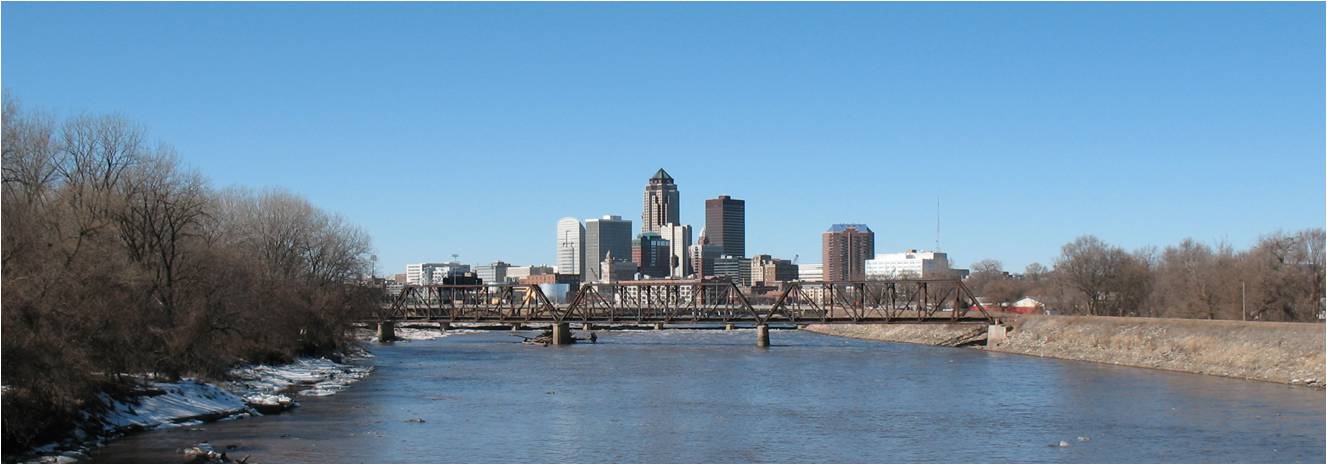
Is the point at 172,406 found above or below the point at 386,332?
below

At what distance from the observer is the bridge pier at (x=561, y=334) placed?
344ft

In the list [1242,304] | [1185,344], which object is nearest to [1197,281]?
[1242,304]

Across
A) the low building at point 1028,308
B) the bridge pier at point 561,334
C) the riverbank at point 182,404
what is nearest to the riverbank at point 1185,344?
the low building at point 1028,308

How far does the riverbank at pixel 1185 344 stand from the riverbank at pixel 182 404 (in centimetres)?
4233

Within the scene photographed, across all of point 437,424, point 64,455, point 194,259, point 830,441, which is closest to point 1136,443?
point 830,441

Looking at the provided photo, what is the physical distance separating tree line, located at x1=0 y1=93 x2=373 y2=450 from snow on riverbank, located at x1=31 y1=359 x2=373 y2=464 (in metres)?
0.58

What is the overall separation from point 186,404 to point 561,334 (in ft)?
215

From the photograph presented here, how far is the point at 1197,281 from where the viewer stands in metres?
100

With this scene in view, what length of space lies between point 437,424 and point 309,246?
157ft

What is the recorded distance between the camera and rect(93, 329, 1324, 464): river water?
110ft

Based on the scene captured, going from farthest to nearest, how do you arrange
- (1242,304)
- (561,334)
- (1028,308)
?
1. (1028,308)
2. (561,334)
3. (1242,304)

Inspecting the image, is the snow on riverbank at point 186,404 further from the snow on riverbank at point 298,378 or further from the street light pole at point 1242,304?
the street light pole at point 1242,304

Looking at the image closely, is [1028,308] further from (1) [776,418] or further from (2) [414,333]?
(1) [776,418]

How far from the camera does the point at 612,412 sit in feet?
146
